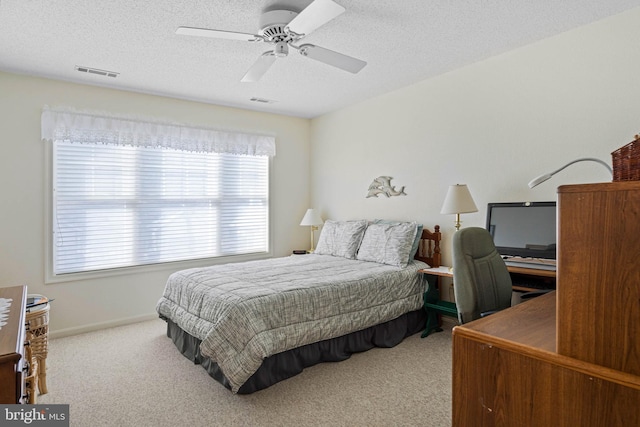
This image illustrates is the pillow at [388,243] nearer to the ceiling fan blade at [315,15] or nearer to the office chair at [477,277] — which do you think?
the office chair at [477,277]

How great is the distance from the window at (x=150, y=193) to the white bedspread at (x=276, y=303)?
1118mm

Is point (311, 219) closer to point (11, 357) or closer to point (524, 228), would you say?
point (524, 228)

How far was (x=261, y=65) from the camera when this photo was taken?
2809 mm

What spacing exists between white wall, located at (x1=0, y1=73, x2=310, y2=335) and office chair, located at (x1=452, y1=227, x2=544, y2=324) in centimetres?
341

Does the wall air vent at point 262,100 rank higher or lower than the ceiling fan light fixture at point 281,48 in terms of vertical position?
higher

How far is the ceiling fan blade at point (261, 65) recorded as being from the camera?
2689 mm

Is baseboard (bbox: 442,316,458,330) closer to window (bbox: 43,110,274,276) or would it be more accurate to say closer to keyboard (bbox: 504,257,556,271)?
keyboard (bbox: 504,257,556,271)

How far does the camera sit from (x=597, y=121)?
2732 millimetres

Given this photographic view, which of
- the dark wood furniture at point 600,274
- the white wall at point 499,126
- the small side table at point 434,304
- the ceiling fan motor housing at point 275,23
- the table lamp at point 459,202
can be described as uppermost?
the ceiling fan motor housing at point 275,23

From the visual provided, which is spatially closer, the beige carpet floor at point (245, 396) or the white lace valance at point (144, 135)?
the beige carpet floor at point (245, 396)

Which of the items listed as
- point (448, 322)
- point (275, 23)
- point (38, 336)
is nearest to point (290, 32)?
point (275, 23)

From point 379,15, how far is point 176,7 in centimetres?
133

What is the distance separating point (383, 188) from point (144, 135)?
276cm

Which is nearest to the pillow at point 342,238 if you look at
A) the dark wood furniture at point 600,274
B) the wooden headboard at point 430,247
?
the wooden headboard at point 430,247
